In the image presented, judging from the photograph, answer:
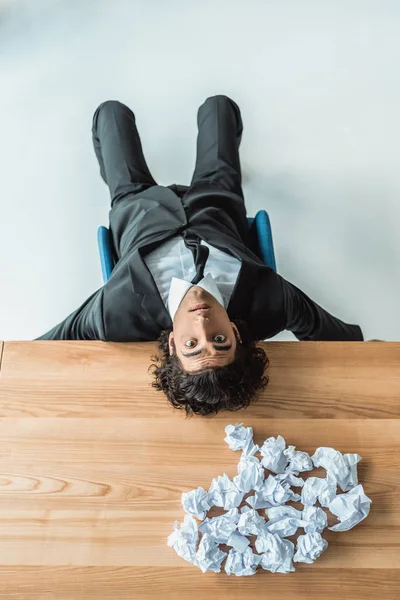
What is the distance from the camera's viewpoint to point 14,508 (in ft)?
4.47

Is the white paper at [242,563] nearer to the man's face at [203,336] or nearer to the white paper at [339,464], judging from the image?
the white paper at [339,464]

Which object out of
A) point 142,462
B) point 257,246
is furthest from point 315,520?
point 257,246

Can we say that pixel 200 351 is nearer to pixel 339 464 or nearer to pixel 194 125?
pixel 339 464

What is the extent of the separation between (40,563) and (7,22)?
2.18m

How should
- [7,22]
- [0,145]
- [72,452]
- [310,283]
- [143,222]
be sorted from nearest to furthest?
1. [72,452]
2. [143,222]
3. [310,283]
4. [0,145]
5. [7,22]

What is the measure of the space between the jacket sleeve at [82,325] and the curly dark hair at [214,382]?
0.22 metres

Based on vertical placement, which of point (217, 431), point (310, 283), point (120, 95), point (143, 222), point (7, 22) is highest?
point (7, 22)

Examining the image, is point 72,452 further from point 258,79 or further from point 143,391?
point 258,79

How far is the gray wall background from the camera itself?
7.41 feet

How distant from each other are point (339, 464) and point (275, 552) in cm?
24

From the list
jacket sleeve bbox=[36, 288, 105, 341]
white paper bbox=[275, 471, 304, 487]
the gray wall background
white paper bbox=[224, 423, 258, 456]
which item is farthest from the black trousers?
white paper bbox=[275, 471, 304, 487]

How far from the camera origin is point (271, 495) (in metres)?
1.35

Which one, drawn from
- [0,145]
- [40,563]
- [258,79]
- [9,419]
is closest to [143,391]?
[9,419]

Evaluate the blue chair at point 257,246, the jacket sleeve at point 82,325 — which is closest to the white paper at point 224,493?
the jacket sleeve at point 82,325
